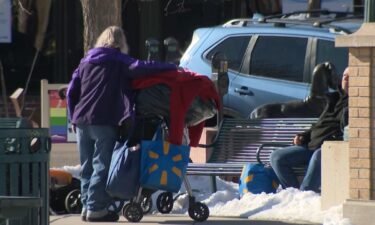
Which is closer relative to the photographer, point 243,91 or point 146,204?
point 146,204

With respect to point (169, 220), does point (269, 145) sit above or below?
above

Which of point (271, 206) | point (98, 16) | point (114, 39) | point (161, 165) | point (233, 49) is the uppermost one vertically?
point (114, 39)

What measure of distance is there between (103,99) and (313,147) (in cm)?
218

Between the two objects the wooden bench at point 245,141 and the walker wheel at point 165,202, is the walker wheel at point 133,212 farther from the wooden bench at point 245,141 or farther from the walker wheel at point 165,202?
the wooden bench at point 245,141

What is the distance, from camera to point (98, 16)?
1239 cm

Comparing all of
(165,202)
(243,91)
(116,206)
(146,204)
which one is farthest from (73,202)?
(243,91)

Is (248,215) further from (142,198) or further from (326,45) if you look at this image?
(326,45)

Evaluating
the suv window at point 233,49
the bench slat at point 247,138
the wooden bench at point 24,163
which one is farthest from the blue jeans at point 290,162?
the wooden bench at point 24,163

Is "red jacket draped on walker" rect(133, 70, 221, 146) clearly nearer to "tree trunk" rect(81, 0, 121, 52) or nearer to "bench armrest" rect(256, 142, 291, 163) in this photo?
"bench armrest" rect(256, 142, 291, 163)

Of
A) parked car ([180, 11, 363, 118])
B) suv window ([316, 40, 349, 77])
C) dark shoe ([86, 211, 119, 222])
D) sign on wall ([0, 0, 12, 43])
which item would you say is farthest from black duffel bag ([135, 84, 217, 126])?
sign on wall ([0, 0, 12, 43])

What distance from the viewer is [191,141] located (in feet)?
31.1

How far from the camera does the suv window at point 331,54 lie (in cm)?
1299

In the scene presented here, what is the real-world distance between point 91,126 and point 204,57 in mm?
4731

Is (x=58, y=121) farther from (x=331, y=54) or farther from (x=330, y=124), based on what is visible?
(x=330, y=124)
